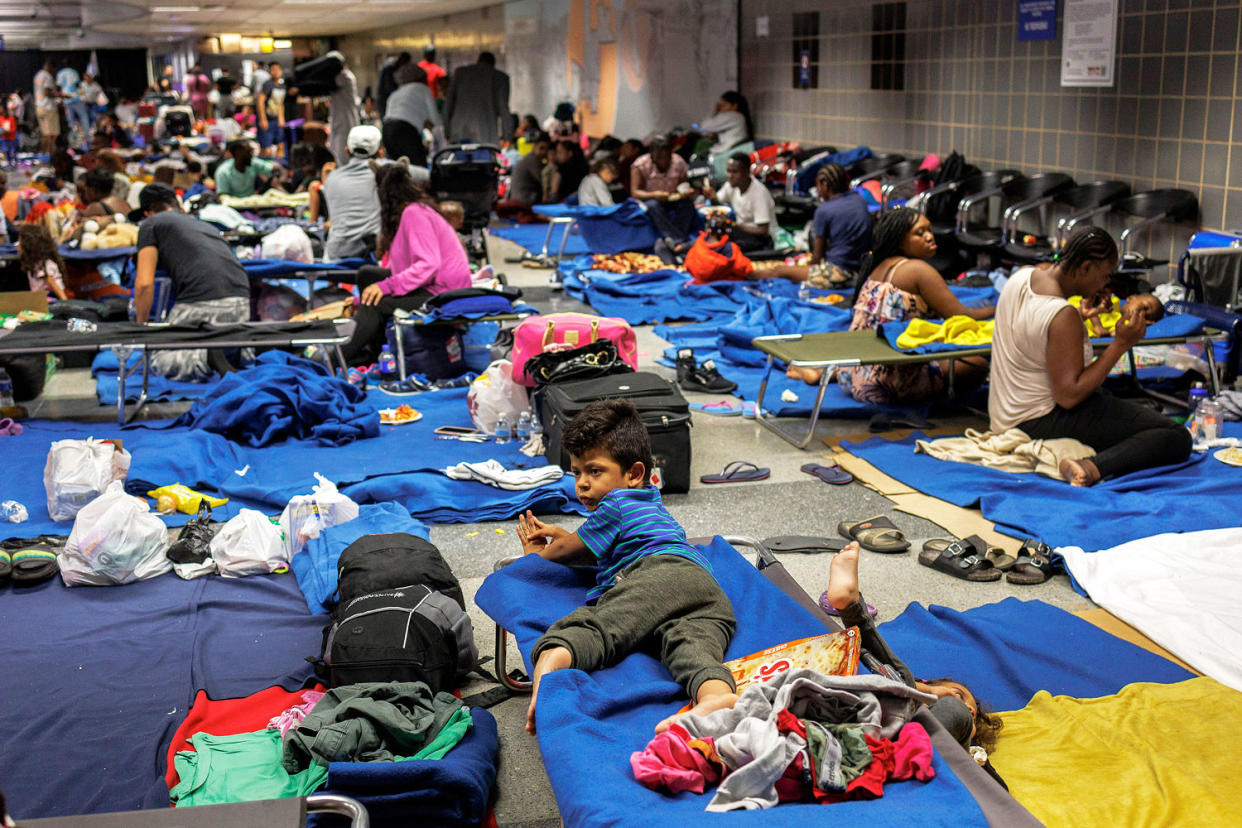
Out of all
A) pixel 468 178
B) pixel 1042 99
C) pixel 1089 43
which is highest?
pixel 1089 43

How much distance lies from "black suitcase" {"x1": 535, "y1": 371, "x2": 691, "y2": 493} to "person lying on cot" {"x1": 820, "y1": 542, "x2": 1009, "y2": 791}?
2122 millimetres

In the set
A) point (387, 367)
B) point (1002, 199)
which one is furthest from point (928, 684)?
point (1002, 199)

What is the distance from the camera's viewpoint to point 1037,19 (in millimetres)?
8844

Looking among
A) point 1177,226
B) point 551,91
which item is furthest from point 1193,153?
point 551,91

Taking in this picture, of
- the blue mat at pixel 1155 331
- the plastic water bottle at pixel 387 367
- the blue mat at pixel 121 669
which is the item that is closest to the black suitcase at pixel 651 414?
the blue mat at pixel 1155 331

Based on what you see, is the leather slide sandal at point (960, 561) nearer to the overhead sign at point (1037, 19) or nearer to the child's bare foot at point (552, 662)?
the child's bare foot at point (552, 662)

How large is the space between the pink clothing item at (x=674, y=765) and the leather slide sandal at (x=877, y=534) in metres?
2.10

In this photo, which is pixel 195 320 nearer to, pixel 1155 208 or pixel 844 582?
pixel 844 582

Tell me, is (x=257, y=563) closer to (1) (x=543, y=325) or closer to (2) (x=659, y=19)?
(1) (x=543, y=325)

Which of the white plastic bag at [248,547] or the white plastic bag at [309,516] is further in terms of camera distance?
the white plastic bag at [309,516]

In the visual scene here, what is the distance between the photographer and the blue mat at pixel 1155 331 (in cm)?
551

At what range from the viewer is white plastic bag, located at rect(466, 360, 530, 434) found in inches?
219

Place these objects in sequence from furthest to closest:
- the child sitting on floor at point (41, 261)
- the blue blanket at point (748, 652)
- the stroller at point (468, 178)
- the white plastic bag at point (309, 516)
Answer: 1. the stroller at point (468, 178)
2. the child sitting on floor at point (41, 261)
3. the white plastic bag at point (309, 516)
4. the blue blanket at point (748, 652)

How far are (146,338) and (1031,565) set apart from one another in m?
4.38
